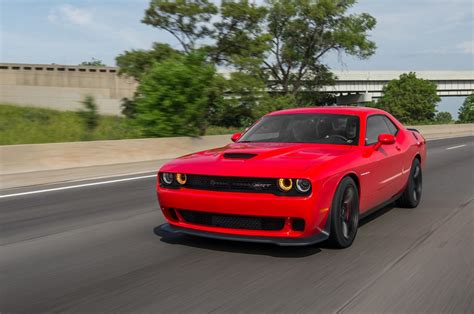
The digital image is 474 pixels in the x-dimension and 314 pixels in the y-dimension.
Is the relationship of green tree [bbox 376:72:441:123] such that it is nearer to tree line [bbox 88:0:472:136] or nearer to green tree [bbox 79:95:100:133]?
tree line [bbox 88:0:472:136]

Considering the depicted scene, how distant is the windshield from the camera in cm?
604

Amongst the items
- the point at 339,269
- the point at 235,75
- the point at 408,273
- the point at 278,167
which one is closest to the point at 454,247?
the point at 408,273

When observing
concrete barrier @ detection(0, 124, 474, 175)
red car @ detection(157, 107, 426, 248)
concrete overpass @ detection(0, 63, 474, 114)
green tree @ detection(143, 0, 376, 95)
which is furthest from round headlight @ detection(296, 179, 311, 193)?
concrete overpass @ detection(0, 63, 474, 114)

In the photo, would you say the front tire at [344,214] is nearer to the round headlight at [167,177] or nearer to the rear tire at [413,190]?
the round headlight at [167,177]

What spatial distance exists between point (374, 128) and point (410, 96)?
91.1 metres

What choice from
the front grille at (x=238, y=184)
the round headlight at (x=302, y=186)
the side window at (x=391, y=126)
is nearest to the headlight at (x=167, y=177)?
the front grille at (x=238, y=184)

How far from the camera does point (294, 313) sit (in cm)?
354

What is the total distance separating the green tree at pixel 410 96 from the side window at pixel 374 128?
8920 cm

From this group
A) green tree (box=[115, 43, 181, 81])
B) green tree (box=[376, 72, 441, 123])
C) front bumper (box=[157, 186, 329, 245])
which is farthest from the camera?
green tree (box=[376, 72, 441, 123])

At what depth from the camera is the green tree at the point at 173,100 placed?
17312 mm

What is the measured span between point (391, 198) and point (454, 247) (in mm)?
1483

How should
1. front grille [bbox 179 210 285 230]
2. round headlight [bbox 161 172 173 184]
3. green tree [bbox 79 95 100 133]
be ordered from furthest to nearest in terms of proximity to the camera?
green tree [bbox 79 95 100 133] < round headlight [bbox 161 172 173 184] < front grille [bbox 179 210 285 230]

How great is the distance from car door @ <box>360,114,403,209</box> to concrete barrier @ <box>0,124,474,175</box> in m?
6.85

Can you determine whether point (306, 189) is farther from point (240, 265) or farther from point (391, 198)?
point (391, 198)
